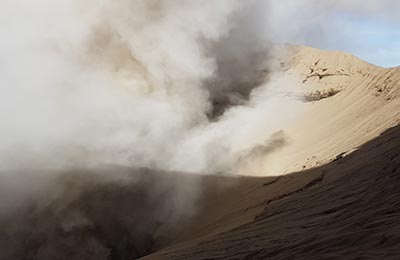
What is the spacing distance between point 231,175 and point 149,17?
3.80m

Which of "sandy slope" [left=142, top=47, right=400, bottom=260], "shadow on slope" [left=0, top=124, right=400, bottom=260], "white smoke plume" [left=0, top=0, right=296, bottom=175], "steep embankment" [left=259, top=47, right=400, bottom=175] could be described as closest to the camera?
"sandy slope" [left=142, top=47, right=400, bottom=260]

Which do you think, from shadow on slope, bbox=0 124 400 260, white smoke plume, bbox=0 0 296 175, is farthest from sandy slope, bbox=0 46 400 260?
white smoke plume, bbox=0 0 296 175

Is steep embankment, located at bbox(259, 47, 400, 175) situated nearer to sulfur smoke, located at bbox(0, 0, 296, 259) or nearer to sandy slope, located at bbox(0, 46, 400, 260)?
sandy slope, located at bbox(0, 46, 400, 260)

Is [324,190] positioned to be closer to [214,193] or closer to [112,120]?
[214,193]

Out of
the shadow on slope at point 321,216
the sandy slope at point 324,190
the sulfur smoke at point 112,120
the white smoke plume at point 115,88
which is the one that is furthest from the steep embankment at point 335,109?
the white smoke plume at point 115,88

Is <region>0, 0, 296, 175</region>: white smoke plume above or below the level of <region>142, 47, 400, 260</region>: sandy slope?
above

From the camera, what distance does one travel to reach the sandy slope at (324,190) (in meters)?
4.03

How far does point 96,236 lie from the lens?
808cm

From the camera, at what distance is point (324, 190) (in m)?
5.67

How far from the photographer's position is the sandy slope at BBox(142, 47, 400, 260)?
4031 millimetres

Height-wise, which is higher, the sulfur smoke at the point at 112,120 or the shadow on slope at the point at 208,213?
the sulfur smoke at the point at 112,120

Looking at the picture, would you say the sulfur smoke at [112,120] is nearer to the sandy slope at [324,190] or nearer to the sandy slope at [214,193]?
the sandy slope at [214,193]

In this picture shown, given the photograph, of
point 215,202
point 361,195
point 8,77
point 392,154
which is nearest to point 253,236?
point 361,195

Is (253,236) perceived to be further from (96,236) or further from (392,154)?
(96,236)
